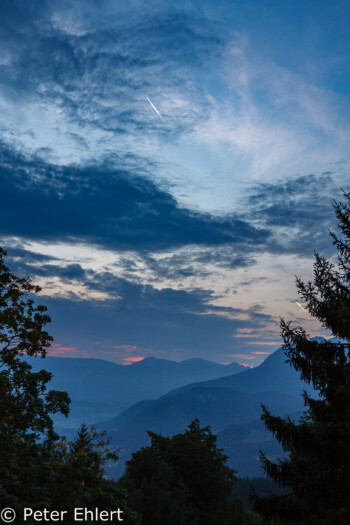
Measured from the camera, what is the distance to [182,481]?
43938 millimetres

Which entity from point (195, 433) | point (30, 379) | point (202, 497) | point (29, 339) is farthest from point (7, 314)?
point (195, 433)

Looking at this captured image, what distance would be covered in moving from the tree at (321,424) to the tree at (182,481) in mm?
25760

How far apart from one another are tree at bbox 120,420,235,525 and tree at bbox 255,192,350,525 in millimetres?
25760

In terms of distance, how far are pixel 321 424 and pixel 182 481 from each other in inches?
1315

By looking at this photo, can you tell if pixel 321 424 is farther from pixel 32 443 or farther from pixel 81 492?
pixel 32 443

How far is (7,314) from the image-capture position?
18125mm

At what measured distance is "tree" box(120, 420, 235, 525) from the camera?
1518 inches

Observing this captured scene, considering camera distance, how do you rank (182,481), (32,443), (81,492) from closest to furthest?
1. (81,492)
2. (32,443)
3. (182,481)

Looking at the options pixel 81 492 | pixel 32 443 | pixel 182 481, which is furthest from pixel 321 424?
pixel 182 481

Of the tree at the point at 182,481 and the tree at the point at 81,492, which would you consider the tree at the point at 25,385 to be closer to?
the tree at the point at 81,492

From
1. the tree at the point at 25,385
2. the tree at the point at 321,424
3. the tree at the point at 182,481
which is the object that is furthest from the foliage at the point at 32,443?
the tree at the point at 182,481

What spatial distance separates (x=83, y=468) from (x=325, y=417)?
30.8ft

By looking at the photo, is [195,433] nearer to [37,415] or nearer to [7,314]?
[37,415]

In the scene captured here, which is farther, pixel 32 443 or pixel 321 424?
pixel 32 443
